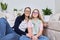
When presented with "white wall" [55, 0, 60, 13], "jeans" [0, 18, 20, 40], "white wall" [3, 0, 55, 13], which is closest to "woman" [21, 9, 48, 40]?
"jeans" [0, 18, 20, 40]

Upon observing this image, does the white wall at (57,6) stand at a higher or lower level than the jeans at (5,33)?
higher

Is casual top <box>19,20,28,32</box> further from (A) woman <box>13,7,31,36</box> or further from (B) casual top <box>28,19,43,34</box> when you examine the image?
(B) casual top <box>28,19,43,34</box>

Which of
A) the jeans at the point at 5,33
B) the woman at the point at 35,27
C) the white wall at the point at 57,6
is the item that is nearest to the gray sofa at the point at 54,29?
the woman at the point at 35,27

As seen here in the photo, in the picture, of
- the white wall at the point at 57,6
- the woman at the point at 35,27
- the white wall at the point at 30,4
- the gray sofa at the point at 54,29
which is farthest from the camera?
the white wall at the point at 57,6

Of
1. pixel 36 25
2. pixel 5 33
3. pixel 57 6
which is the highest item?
pixel 57 6

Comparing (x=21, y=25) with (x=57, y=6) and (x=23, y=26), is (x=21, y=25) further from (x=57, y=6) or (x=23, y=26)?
(x=57, y=6)

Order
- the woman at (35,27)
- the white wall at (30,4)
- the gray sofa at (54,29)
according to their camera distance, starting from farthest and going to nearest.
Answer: the white wall at (30,4) < the woman at (35,27) < the gray sofa at (54,29)

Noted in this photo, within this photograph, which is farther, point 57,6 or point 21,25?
point 57,6

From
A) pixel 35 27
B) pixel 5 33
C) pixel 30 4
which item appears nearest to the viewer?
pixel 5 33

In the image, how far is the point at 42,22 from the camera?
9.07 ft

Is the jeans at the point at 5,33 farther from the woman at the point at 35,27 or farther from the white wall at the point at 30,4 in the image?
the white wall at the point at 30,4

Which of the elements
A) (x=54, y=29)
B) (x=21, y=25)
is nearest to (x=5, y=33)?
(x=21, y=25)

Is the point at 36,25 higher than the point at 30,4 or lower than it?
lower

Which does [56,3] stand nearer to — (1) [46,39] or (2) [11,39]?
(1) [46,39]
